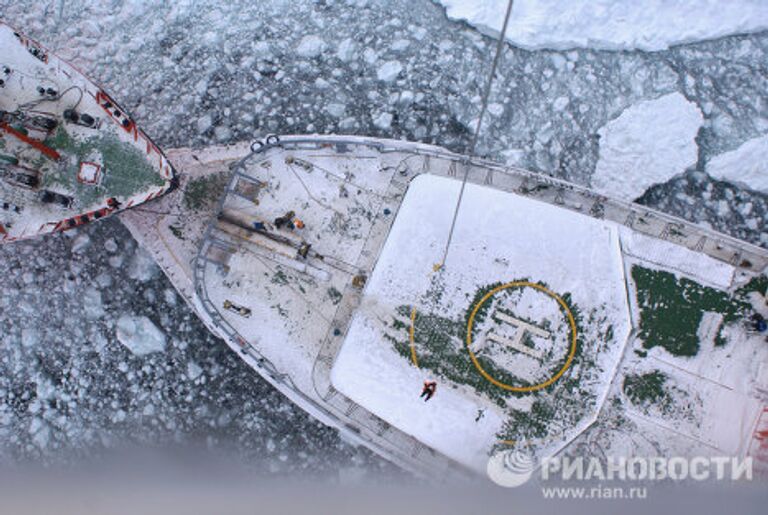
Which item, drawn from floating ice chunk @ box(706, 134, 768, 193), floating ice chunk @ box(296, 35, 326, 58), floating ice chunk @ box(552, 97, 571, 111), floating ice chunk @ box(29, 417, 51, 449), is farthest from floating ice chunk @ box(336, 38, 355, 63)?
floating ice chunk @ box(29, 417, 51, 449)

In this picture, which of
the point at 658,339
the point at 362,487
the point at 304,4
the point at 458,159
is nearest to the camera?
the point at 658,339

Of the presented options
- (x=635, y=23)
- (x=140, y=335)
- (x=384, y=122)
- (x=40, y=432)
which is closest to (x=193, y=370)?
(x=140, y=335)

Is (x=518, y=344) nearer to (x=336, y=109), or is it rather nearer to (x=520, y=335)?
(x=520, y=335)

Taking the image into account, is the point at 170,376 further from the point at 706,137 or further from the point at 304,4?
the point at 706,137

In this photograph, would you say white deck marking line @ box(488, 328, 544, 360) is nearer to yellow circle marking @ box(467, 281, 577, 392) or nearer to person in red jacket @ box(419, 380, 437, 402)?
yellow circle marking @ box(467, 281, 577, 392)

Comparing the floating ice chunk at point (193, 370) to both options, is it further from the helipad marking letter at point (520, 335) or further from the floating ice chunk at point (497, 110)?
the floating ice chunk at point (497, 110)

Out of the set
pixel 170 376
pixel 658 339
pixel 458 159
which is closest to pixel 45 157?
pixel 170 376
